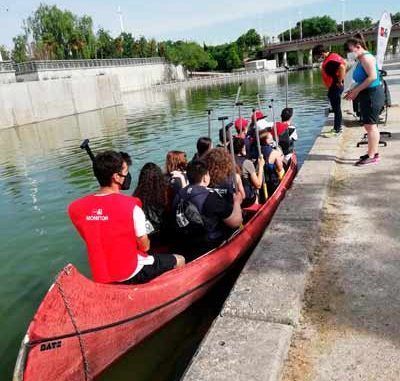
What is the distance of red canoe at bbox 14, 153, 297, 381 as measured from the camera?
2967 millimetres

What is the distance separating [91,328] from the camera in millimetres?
3318

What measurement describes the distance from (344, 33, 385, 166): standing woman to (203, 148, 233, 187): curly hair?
2.42 m

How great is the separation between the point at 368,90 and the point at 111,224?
15.4 ft

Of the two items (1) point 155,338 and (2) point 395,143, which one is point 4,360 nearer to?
(1) point 155,338

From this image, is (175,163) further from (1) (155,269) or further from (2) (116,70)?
(2) (116,70)

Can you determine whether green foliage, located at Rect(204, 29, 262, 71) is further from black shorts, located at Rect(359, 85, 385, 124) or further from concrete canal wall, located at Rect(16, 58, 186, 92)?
black shorts, located at Rect(359, 85, 385, 124)

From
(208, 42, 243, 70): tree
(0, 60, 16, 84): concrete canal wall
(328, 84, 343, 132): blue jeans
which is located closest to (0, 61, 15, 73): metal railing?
(0, 60, 16, 84): concrete canal wall

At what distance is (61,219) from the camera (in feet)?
27.8

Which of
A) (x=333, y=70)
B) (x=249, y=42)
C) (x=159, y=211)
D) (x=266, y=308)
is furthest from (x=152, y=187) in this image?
(x=249, y=42)

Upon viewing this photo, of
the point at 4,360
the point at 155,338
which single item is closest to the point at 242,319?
the point at 155,338

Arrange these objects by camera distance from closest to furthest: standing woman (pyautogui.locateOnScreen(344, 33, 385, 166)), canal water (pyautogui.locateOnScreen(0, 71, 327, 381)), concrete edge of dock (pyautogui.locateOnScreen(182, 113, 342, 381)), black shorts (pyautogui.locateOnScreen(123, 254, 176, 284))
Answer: concrete edge of dock (pyautogui.locateOnScreen(182, 113, 342, 381)), black shorts (pyautogui.locateOnScreen(123, 254, 176, 284)), canal water (pyautogui.locateOnScreen(0, 71, 327, 381)), standing woman (pyautogui.locateOnScreen(344, 33, 385, 166))

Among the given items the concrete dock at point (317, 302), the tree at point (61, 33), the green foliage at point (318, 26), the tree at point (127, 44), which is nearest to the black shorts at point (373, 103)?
the concrete dock at point (317, 302)

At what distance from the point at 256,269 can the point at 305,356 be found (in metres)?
1.04

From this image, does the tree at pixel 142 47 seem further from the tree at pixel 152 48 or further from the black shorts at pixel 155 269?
the black shorts at pixel 155 269
